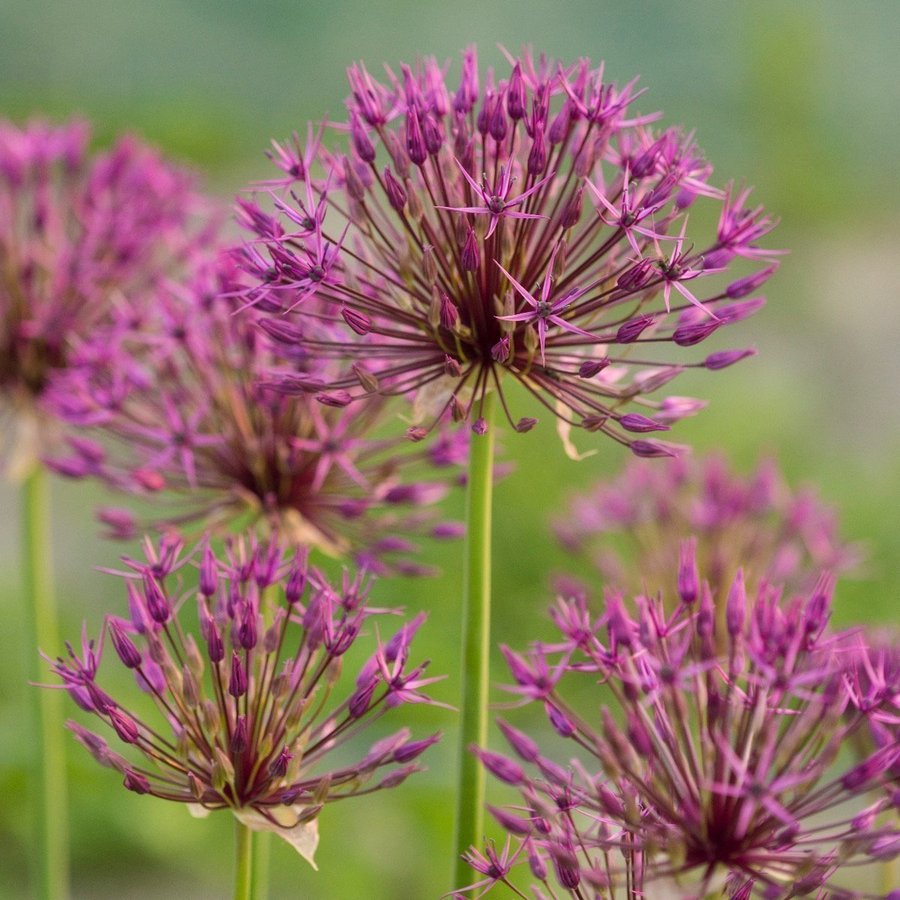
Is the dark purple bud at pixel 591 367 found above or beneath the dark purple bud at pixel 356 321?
beneath

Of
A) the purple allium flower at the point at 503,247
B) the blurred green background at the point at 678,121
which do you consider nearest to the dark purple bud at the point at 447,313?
the purple allium flower at the point at 503,247

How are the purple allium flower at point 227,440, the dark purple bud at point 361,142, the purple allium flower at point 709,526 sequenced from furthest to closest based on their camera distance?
the purple allium flower at point 709,526 < the purple allium flower at point 227,440 < the dark purple bud at point 361,142

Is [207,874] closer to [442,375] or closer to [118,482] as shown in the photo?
[118,482]

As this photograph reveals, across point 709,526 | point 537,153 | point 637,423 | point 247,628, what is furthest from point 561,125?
point 709,526

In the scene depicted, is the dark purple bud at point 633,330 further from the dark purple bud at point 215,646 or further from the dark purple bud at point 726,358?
the dark purple bud at point 215,646

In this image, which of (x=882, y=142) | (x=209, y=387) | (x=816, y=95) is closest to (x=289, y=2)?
(x=816, y=95)

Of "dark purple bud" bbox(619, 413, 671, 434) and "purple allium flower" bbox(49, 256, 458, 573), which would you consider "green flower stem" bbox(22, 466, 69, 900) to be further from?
"dark purple bud" bbox(619, 413, 671, 434)
